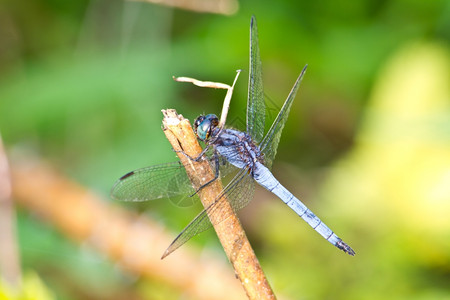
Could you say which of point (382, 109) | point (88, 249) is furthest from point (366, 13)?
point (88, 249)

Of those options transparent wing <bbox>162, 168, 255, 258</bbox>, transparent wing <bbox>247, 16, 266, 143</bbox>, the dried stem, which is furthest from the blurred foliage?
transparent wing <bbox>162, 168, 255, 258</bbox>

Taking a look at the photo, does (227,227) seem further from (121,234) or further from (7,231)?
(7,231)

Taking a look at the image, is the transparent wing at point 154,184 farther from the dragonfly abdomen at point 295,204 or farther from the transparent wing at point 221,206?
the dragonfly abdomen at point 295,204

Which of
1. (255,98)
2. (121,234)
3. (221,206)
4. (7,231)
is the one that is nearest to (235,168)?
(255,98)

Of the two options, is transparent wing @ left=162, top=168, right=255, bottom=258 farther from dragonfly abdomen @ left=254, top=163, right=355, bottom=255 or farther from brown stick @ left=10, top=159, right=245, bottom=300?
brown stick @ left=10, top=159, right=245, bottom=300

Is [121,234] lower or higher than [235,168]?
lower

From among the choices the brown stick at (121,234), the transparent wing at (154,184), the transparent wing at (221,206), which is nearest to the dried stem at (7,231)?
the brown stick at (121,234)
